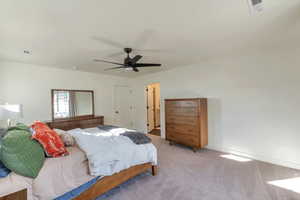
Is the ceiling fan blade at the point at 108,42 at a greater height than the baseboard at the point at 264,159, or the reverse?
the ceiling fan blade at the point at 108,42

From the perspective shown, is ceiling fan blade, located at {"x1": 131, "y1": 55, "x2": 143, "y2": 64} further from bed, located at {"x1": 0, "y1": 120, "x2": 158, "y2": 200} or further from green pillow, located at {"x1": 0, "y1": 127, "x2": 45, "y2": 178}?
green pillow, located at {"x1": 0, "y1": 127, "x2": 45, "y2": 178}

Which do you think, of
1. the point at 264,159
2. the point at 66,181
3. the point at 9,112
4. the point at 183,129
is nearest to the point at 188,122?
the point at 183,129

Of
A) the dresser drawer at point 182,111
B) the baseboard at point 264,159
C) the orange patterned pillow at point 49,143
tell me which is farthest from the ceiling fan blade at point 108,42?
the baseboard at point 264,159

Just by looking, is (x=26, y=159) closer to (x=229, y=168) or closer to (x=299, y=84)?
(x=229, y=168)

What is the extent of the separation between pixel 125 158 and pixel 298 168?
3219 mm

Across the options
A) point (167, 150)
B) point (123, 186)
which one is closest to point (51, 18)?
point (123, 186)

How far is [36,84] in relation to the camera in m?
3.86

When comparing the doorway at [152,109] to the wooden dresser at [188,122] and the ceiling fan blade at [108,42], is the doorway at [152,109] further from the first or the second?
the ceiling fan blade at [108,42]

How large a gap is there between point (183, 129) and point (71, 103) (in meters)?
3.45

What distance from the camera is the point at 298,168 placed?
2701 millimetres

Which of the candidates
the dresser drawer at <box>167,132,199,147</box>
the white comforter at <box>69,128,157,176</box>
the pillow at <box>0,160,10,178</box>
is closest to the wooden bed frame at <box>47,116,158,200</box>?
the white comforter at <box>69,128,157,176</box>

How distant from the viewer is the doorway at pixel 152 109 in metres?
5.93

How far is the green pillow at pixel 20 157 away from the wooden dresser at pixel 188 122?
10.2 ft

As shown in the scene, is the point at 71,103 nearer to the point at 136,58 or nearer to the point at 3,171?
the point at 136,58
